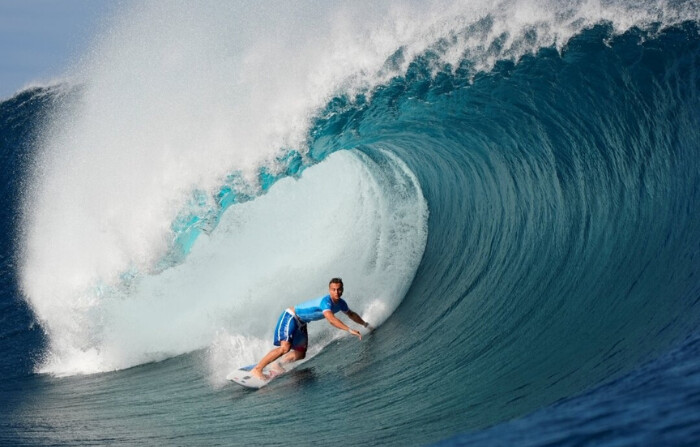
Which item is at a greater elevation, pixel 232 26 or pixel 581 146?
pixel 232 26

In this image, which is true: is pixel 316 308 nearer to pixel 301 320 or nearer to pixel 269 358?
pixel 301 320

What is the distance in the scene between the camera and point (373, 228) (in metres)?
11.5

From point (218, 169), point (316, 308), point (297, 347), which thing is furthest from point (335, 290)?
point (218, 169)

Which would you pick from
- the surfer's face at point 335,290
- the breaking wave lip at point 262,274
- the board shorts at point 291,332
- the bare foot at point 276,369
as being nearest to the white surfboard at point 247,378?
the bare foot at point 276,369

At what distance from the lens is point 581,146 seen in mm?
8695

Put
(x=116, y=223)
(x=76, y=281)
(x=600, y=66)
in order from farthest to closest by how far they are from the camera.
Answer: (x=76, y=281), (x=116, y=223), (x=600, y=66)

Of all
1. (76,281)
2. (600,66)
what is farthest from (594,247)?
(76,281)

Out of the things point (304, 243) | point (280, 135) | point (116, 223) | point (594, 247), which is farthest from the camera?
point (304, 243)

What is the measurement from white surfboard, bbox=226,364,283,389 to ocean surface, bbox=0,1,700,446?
0.13m

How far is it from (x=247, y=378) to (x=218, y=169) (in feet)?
10.7

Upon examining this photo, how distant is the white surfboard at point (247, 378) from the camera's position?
7164mm

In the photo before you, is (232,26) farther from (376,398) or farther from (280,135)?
(376,398)

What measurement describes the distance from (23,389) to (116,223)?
255 centimetres

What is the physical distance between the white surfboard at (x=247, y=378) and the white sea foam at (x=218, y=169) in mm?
1734
